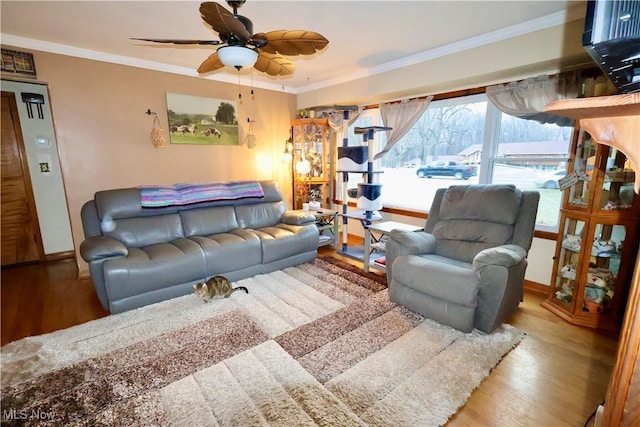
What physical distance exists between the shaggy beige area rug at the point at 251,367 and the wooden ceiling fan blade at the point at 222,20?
1.96m

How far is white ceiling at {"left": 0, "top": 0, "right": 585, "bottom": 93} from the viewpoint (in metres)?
2.19

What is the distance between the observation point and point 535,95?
267 cm

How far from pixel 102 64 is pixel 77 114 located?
24.4 inches

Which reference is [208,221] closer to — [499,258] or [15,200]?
[15,200]

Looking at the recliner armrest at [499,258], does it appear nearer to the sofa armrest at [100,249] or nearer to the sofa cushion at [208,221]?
the sofa cushion at [208,221]

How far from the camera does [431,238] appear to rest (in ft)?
8.86

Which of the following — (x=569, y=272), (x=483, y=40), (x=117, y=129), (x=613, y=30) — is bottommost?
(x=569, y=272)

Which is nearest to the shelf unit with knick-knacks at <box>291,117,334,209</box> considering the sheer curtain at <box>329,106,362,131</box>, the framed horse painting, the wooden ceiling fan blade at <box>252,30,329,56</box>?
the sheer curtain at <box>329,106,362,131</box>

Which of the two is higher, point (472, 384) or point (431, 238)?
point (431, 238)

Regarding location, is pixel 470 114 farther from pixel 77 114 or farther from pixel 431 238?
pixel 77 114

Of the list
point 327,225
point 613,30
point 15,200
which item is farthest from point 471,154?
point 15,200

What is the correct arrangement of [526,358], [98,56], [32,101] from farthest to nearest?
[32,101] → [98,56] → [526,358]

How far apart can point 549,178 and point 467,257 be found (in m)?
1.27

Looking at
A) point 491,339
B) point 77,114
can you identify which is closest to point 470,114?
point 491,339
